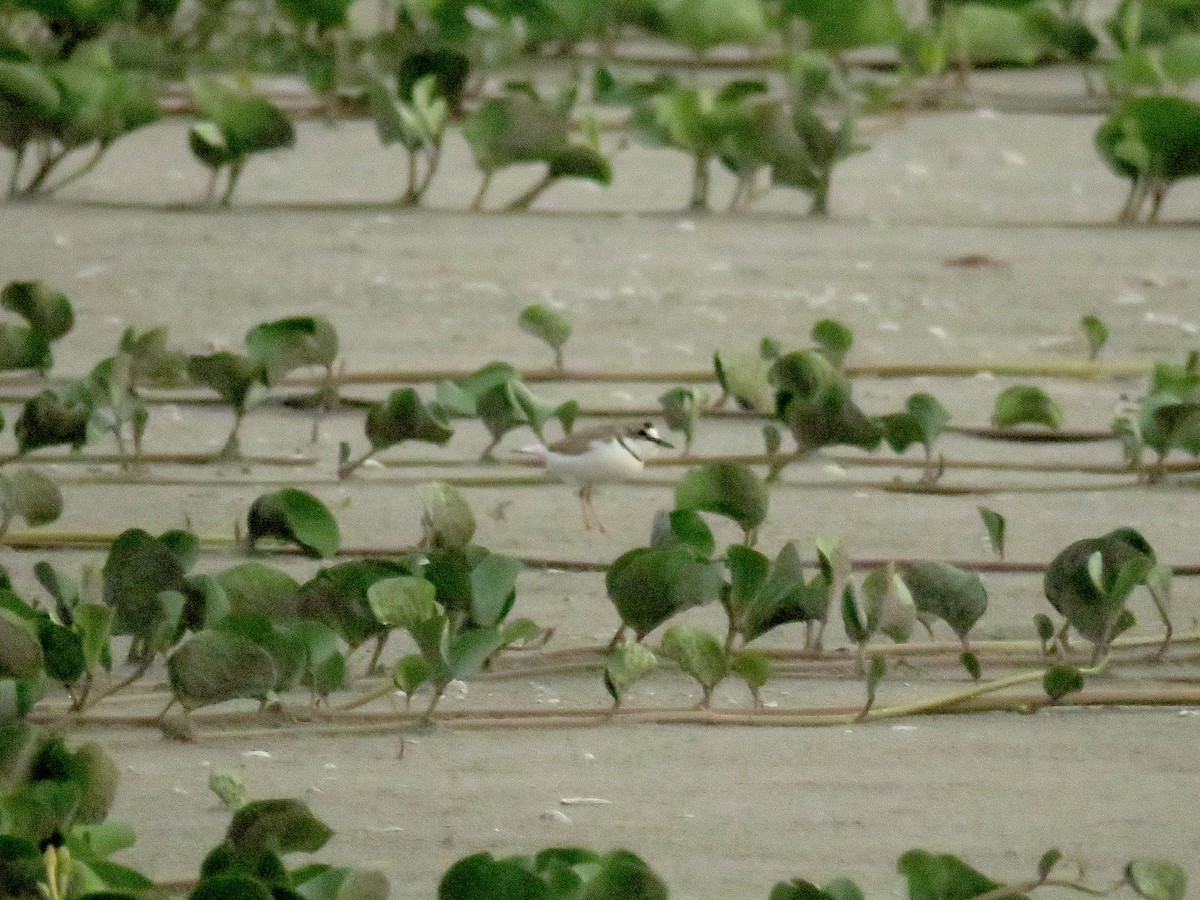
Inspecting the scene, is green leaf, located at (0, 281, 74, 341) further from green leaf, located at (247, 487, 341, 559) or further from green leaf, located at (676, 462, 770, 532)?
green leaf, located at (676, 462, 770, 532)

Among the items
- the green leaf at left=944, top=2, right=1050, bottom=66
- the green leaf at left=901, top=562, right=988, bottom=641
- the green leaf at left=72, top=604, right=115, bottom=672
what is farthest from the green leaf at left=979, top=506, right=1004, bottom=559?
the green leaf at left=944, top=2, right=1050, bottom=66

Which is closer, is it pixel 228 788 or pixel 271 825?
pixel 271 825

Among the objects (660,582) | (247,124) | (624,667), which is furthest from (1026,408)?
(247,124)

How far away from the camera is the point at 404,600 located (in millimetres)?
2518

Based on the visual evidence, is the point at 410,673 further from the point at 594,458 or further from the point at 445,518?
the point at 594,458

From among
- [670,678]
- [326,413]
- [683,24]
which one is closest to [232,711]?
[670,678]

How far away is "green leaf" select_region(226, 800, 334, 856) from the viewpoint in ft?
6.52

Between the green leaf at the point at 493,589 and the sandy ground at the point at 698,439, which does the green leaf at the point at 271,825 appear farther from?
the green leaf at the point at 493,589

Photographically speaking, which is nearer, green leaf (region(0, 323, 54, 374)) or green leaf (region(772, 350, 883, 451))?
green leaf (region(772, 350, 883, 451))

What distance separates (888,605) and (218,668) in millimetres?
717

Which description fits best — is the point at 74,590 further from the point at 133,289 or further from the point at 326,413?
the point at 133,289

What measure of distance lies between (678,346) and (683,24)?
2.59 metres

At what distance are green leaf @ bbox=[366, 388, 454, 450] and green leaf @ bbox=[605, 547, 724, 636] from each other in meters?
0.78

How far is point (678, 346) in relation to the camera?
4332 millimetres
